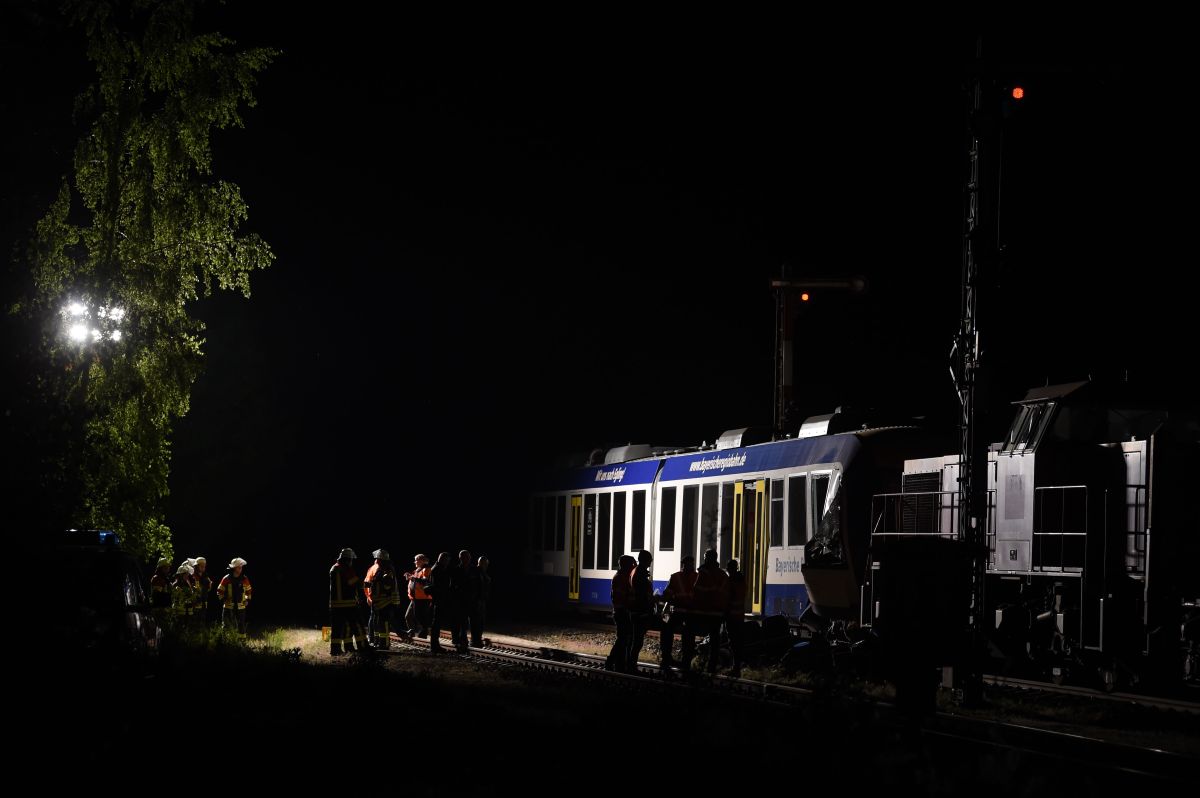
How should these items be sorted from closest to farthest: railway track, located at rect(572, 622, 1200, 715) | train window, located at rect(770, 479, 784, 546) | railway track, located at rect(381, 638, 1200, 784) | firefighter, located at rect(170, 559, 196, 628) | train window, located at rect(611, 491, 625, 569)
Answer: railway track, located at rect(381, 638, 1200, 784) → railway track, located at rect(572, 622, 1200, 715) → firefighter, located at rect(170, 559, 196, 628) → train window, located at rect(770, 479, 784, 546) → train window, located at rect(611, 491, 625, 569)

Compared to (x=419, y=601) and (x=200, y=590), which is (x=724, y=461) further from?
(x=200, y=590)

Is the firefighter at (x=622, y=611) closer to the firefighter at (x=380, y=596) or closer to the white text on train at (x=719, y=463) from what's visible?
the firefighter at (x=380, y=596)

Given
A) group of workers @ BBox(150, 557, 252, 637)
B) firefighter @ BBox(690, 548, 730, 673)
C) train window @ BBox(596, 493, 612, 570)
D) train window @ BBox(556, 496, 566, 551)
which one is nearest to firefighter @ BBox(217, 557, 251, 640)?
group of workers @ BBox(150, 557, 252, 637)

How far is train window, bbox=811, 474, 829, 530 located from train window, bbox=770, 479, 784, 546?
106 centimetres

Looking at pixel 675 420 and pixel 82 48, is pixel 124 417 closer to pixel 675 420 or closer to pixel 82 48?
pixel 82 48

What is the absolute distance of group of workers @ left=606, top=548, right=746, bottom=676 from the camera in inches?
738

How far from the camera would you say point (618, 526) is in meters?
30.2

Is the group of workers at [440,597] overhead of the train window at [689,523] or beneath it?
beneath

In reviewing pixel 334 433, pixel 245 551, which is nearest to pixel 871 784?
pixel 245 551

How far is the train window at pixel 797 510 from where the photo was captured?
22.8 metres

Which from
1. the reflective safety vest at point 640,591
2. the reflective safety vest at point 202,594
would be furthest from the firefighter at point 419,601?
the reflective safety vest at point 640,591

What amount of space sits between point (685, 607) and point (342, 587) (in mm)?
5527

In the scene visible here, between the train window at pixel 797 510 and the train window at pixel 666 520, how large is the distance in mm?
4353

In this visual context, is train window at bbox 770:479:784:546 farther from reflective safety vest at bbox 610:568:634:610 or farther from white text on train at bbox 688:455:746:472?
Result: reflective safety vest at bbox 610:568:634:610
